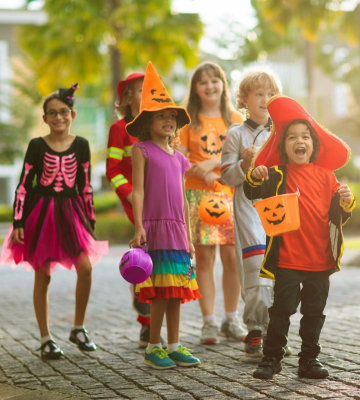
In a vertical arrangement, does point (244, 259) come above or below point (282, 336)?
above

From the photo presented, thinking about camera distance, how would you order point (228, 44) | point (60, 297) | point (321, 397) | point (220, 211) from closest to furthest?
point (321, 397)
point (220, 211)
point (60, 297)
point (228, 44)

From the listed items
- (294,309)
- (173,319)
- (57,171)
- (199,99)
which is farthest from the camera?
(199,99)

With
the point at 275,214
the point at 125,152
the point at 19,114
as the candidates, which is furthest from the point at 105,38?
the point at 19,114

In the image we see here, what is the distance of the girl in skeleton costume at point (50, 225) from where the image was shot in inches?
182

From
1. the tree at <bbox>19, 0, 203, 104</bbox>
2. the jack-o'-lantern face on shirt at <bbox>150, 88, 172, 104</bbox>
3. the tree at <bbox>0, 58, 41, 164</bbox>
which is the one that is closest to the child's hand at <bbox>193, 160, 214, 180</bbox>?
the jack-o'-lantern face on shirt at <bbox>150, 88, 172, 104</bbox>

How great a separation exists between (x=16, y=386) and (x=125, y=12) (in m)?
13.4

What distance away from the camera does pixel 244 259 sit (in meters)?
4.35

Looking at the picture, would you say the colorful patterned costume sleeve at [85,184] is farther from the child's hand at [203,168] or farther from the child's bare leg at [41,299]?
the child's hand at [203,168]

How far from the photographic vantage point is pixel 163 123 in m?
4.23

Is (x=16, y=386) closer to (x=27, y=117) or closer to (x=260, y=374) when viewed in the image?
(x=260, y=374)

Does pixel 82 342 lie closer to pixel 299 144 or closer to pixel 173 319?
pixel 173 319

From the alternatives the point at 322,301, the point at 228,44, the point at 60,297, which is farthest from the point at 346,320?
the point at 228,44

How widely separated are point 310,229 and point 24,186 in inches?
84.0

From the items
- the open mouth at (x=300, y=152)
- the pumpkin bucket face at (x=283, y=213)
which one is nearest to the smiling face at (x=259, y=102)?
the open mouth at (x=300, y=152)
